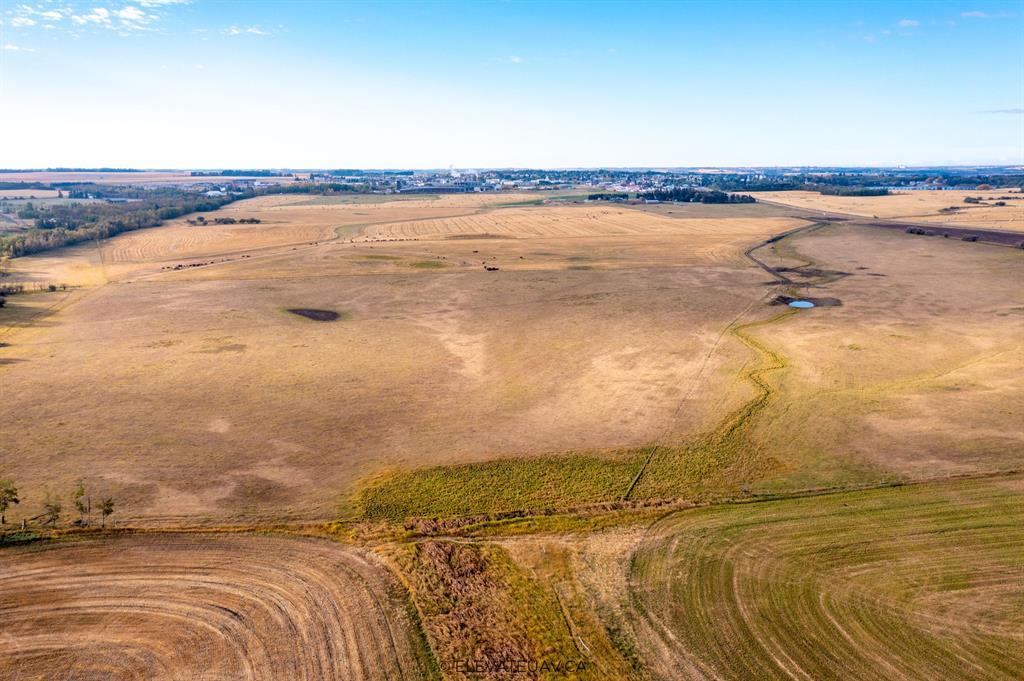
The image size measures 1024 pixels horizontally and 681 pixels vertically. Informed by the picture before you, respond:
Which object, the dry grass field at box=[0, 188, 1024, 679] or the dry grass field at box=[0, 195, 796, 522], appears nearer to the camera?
the dry grass field at box=[0, 188, 1024, 679]

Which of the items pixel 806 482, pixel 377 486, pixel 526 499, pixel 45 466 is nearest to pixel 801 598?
pixel 806 482

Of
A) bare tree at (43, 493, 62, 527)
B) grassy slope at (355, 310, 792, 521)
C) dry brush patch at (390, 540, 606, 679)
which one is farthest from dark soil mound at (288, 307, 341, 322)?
dry brush patch at (390, 540, 606, 679)

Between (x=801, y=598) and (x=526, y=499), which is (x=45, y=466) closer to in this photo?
(x=526, y=499)

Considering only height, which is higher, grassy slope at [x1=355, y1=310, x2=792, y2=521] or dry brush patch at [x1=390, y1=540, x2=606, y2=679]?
grassy slope at [x1=355, y1=310, x2=792, y2=521]

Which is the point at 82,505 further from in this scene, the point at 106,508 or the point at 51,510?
the point at 106,508

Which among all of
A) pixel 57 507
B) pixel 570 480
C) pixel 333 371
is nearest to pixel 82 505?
pixel 57 507

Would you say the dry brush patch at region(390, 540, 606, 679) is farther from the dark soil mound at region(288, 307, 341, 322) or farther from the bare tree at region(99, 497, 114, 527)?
the dark soil mound at region(288, 307, 341, 322)
